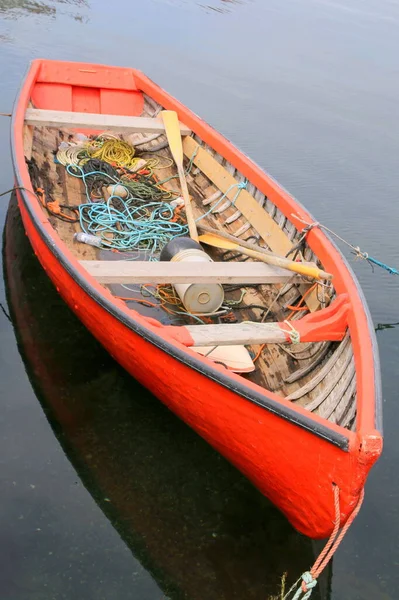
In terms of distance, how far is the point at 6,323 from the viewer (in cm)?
546

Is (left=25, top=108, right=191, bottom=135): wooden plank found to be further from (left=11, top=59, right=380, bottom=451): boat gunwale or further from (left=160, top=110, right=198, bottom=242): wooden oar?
(left=11, top=59, right=380, bottom=451): boat gunwale

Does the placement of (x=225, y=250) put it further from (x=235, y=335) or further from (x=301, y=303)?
(x=235, y=335)

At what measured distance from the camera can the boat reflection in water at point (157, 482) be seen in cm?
370

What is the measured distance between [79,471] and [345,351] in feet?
6.69

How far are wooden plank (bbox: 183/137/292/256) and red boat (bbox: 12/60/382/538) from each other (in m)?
0.02

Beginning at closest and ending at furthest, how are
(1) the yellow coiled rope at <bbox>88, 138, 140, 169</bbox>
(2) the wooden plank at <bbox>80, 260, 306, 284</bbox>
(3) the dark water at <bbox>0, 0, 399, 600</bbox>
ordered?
1. (3) the dark water at <bbox>0, 0, 399, 600</bbox>
2. (2) the wooden plank at <bbox>80, 260, 306, 284</bbox>
3. (1) the yellow coiled rope at <bbox>88, 138, 140, 169</bbox>

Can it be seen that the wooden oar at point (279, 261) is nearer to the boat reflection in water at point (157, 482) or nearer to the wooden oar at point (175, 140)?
the wooden oar at point (175, 140)

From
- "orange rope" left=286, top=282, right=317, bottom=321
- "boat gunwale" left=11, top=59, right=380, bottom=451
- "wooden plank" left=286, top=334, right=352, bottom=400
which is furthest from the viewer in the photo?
"orange rope" left=286, top=282, right=317, bottom=321

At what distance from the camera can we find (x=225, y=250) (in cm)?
585

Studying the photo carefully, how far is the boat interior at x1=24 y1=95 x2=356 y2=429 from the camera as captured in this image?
4258 mm

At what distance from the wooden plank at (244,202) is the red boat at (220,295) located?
2cm

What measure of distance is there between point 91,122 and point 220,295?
299 centimetres

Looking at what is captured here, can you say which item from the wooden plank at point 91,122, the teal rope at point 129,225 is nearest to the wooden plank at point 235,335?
the teal rope at point 129,225

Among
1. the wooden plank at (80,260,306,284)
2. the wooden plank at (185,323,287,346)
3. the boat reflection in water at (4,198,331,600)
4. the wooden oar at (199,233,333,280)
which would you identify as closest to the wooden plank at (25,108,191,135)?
the wooden oar at (199,233,333,280)
